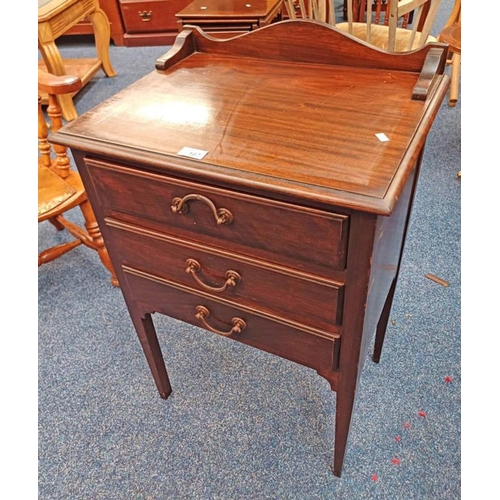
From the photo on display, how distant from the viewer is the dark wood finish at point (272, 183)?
2.08ft

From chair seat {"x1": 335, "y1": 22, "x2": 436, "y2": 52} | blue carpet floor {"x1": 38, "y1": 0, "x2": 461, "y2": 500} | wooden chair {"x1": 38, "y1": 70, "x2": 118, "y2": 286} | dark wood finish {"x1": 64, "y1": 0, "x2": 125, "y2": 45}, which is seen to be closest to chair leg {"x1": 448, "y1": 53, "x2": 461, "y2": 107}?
chair seat {"x1": 335, "y1": 22, "x2": 436, "y2": 52}

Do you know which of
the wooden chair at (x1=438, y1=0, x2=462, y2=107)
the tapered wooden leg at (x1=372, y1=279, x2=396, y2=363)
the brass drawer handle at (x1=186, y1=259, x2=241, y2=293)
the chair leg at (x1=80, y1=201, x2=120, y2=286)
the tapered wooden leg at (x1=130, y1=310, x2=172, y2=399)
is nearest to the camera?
the brass drawer handle at (x1=186, y1=259, x2=241, y2=293)

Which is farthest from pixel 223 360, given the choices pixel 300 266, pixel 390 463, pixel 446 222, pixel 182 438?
pixel 446 222

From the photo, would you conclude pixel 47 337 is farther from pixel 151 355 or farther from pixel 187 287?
pixel 187 287

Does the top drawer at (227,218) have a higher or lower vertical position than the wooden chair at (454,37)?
higher

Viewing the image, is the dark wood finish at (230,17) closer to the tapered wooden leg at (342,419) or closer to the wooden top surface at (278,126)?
the wooden top surface at (278,126)

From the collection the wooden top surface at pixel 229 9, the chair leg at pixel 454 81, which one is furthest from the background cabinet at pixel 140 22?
the chair leg at pixel 454 81

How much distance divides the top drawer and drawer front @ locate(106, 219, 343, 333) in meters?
0.02

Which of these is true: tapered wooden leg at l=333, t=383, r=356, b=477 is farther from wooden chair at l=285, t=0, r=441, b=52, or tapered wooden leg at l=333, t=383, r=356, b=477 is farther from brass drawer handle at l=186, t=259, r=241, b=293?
wooden chair at l=285, t=0, r=441, b=52

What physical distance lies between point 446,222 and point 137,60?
2614 millimetres

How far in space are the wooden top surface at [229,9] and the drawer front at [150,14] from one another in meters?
1.17

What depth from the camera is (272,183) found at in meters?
0.61

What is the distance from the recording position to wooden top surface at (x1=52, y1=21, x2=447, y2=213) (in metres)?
0.62

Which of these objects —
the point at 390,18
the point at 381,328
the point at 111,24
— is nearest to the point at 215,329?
the point at 381,328
